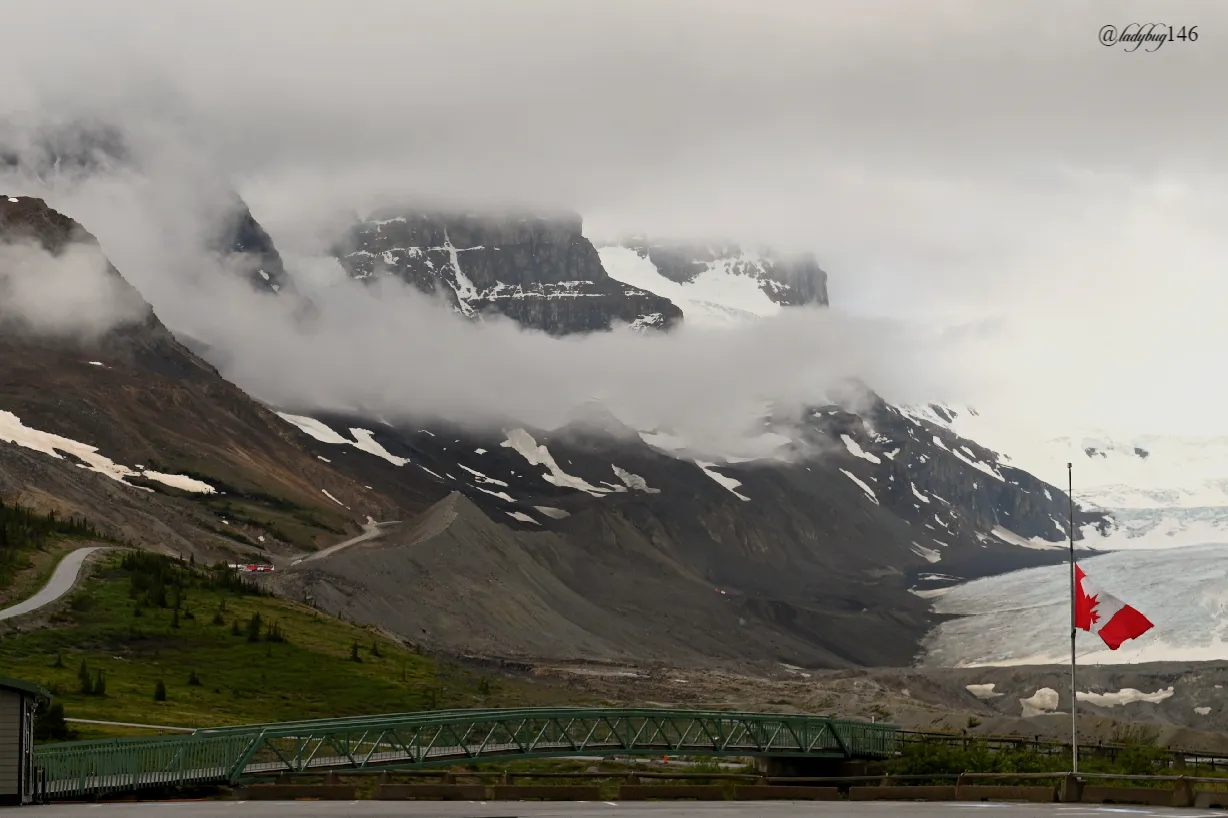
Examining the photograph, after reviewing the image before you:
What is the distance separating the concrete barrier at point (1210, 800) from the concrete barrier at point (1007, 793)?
560 cm

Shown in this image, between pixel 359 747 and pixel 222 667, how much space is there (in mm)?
55882

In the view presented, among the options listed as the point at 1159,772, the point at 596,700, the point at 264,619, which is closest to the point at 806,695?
the point at 596,700

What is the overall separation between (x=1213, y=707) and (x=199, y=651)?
11483 cm

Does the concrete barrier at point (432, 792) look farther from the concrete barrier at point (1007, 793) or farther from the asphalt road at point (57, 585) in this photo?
the asphalt road at point (57, 585)

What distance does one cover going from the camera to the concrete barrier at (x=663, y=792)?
6781cm

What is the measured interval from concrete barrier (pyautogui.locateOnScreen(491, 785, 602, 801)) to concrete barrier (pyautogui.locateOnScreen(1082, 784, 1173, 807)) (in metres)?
20.3

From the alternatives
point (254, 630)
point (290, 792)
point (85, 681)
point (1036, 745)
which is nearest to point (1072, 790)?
point (290, 792)

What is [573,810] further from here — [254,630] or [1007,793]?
[254,630]

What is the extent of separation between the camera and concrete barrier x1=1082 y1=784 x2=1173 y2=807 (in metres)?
56.0

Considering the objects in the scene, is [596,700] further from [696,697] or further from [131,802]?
[131,802]

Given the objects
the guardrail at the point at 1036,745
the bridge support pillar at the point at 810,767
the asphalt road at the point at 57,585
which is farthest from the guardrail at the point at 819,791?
the asphalt road at the point at 57,585

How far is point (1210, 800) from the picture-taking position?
180 feet

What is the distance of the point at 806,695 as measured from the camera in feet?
626

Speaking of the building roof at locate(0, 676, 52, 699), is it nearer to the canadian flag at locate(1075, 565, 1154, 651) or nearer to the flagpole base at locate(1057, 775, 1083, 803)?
the flagpole base at locate(1057, 775, 1083, 803)
